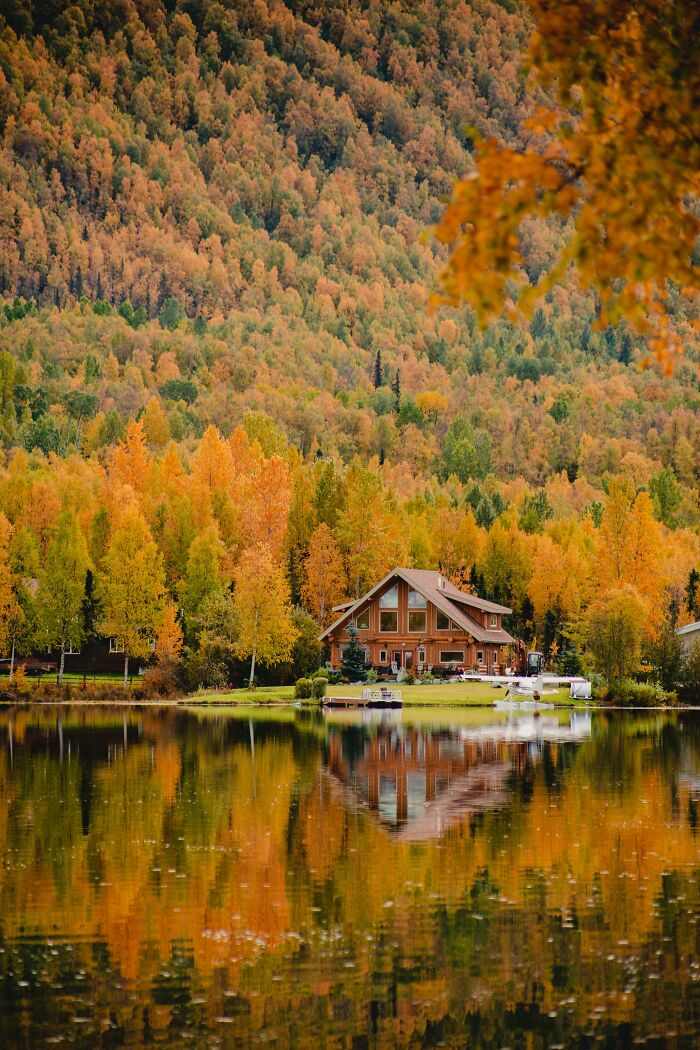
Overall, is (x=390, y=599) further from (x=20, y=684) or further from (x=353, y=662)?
(x=20, y=684)

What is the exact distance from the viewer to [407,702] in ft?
295

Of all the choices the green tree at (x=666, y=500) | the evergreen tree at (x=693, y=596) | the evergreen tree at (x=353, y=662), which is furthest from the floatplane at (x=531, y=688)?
the green tree at (x=666, y=500)

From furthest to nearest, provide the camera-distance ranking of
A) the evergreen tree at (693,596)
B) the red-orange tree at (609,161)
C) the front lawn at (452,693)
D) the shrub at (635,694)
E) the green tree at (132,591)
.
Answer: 1. the evergreen tree at (693,596)
2. the green tree at (132,591)
3. the shrub at (635,694)
4. the front lawn at (452,693)
5. the red-orange tree at (609,161)

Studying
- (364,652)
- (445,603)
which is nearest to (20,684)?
(364,652)

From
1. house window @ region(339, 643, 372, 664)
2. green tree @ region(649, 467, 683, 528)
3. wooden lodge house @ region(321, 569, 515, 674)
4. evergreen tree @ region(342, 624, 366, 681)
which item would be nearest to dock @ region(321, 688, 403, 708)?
evergreen tree @ region(342, 624, 366, 681)

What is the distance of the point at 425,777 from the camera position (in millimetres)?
46531

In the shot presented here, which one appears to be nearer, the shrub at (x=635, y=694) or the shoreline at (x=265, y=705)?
Result: the shoreline at (x=265, y=705)

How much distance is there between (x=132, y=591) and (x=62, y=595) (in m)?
5.42

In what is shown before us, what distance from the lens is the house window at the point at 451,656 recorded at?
109438 millimetres

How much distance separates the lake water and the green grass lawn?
129 feet

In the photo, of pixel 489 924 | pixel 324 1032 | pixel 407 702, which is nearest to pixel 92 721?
pixel 407 702

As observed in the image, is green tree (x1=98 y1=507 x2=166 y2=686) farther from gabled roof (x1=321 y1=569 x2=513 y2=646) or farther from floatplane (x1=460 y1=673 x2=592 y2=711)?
floatplane (x1=460 y1=673 x2=592 y2=711)

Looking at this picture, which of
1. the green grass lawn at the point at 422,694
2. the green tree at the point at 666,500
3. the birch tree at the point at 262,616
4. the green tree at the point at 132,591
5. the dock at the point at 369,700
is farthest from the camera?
the green tree at the point at 666,500

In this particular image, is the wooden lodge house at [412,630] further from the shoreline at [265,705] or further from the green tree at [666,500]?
the green tree at [666,500]
